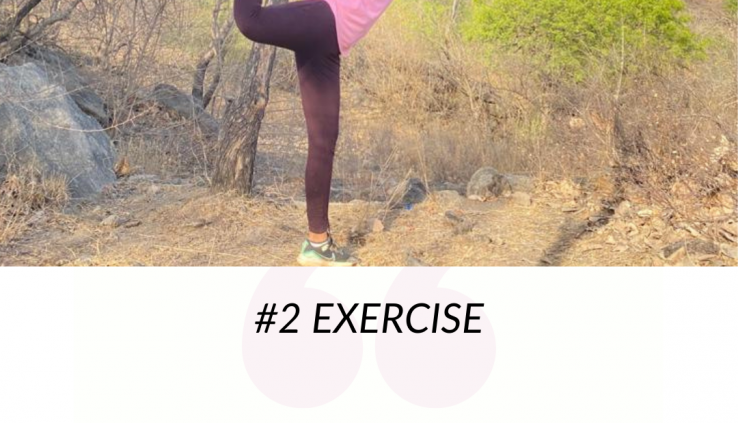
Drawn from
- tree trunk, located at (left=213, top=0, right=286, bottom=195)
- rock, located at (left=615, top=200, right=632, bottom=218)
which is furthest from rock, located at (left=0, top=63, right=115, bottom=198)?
rock, located at (left=615, top=200, right=632, bottom=218)

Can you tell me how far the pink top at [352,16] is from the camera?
13.0 feet

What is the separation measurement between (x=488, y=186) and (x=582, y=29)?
4710 mm

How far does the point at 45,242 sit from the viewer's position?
5.01 metres

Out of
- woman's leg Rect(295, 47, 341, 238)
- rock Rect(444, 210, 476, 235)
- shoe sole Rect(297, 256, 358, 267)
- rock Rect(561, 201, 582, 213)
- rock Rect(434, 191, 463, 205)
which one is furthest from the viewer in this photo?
rock Rect(434, 191, 463, 205)

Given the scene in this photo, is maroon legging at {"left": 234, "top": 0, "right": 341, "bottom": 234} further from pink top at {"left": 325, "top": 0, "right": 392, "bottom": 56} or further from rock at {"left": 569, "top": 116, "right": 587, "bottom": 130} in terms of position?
rock at {"left": 569, "top": 116, "right": 587, "bottom": 130}

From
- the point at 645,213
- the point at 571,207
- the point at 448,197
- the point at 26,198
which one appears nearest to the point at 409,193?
the point at 448,197

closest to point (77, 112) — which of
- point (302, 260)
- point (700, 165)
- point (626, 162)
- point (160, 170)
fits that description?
point (160, 170)

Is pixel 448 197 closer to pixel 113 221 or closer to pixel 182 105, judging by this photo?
pixel 113 221

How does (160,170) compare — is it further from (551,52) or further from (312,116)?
(551,52)

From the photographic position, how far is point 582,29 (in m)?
9.90

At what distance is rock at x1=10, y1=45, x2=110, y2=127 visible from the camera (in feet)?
25.9

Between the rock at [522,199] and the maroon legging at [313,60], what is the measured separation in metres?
1.68

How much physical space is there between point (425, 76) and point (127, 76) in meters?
3.63

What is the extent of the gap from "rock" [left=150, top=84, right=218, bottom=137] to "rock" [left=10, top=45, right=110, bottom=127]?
572 millimetres
